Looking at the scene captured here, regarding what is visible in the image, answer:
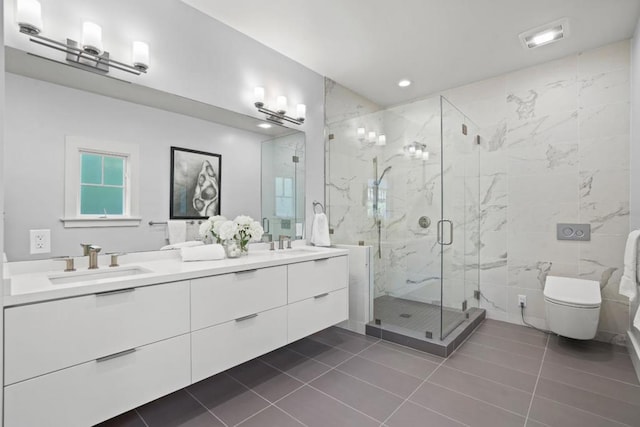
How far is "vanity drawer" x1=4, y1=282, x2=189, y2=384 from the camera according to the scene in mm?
1106

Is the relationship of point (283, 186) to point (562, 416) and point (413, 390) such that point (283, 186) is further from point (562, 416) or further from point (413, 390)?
point (562, 416)

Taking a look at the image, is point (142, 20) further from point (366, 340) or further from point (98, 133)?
point (366, 340)

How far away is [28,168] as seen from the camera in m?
1.49

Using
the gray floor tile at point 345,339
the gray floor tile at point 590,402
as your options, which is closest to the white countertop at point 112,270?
the gray floor tile at point 345,339

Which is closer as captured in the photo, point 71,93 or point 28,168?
point 28,168

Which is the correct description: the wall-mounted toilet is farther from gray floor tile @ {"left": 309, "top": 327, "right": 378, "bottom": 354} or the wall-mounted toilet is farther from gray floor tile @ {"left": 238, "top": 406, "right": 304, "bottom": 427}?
gray floor tile @ {"left": 238, "top": 406, "right": 304, "bottom": 427}

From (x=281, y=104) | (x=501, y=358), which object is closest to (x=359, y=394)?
(x=501, y=358)

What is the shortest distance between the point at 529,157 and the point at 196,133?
303 centimetres

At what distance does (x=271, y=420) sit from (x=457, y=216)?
229 cm

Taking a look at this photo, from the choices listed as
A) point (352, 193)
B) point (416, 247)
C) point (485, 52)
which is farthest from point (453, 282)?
point (485, 52)

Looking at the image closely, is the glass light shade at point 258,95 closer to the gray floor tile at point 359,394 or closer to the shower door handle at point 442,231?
the shower door handle at point 442,231

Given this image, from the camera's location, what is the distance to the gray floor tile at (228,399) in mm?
1688

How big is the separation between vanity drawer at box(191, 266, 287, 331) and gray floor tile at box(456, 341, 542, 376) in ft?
5.22

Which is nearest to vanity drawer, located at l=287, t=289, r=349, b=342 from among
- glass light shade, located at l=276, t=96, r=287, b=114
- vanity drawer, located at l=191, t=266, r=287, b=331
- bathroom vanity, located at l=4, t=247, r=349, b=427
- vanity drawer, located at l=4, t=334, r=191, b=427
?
bathroom vanity, located at l=4, t=247, r=349, b=427
